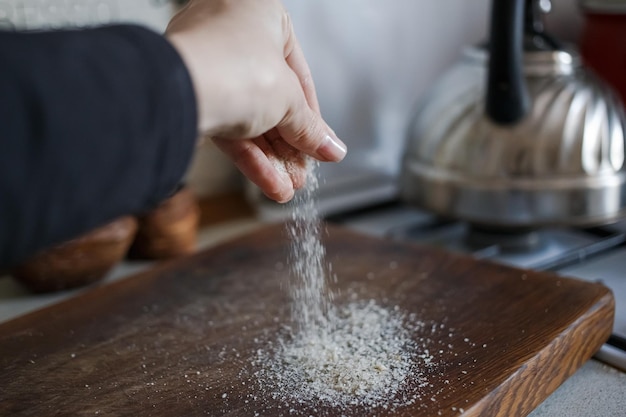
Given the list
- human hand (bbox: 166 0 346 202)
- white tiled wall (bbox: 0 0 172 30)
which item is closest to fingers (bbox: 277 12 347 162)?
human hand (bbox: 166 0 346 202)

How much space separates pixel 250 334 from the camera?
Answer: 0.62 m

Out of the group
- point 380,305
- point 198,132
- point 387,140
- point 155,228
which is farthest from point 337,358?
point 387,140

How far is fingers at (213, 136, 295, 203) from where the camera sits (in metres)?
0.57

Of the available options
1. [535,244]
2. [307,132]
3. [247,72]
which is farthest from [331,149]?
[535,244]

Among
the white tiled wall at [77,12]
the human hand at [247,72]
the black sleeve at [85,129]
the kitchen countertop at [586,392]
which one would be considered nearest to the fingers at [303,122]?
the human hand at [247,72]

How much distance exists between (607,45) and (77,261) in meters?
0.78

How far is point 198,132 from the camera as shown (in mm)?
389

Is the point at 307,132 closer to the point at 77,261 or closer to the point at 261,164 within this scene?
the point at 261,164

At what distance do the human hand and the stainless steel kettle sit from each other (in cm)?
29

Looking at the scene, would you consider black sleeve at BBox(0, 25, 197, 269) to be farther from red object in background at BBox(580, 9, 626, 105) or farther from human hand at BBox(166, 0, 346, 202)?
red object in background at BBox(580, 9, 626, 105)

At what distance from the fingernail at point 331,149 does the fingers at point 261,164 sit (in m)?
0.05

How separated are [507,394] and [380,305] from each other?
183 mm

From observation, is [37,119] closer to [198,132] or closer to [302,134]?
[198,132]

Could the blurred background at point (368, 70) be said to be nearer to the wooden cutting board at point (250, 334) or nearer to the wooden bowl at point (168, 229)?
the wooden bowl at point (168, 229)
